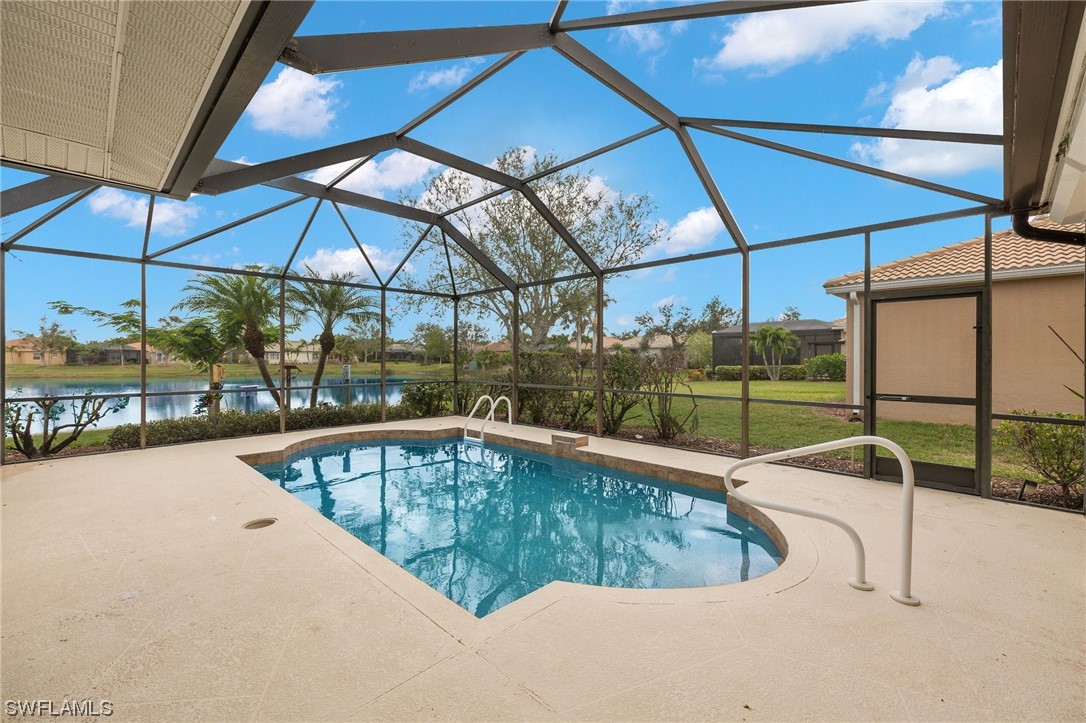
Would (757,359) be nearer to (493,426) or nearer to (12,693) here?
(493,426)

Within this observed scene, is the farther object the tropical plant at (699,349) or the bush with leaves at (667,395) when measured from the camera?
the bush with leaves at (667,395)

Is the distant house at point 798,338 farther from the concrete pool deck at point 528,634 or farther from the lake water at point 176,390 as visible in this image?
the lake water at point 176,390

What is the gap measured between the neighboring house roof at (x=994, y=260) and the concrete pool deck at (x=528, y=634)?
2517 millimetres

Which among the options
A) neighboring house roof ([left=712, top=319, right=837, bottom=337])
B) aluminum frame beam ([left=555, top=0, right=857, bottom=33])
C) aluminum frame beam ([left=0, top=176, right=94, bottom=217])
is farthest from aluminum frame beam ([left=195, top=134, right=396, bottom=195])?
neighboring house roof ([left=712, top=319, right=837, bottom=337])

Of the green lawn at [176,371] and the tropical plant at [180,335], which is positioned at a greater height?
the tropical plant at [180,335]

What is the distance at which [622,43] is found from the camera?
4.40 metres

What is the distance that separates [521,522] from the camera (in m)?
5.09

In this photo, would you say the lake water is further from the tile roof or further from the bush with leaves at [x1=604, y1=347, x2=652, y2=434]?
the tile roof

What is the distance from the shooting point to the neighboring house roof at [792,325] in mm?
6086

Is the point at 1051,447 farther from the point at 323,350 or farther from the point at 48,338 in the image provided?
the point at 48,338

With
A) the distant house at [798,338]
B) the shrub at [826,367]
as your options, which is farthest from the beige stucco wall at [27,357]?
the shrub at [826,367]

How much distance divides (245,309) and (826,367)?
1018 cm

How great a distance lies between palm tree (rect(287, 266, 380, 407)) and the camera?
9.10m

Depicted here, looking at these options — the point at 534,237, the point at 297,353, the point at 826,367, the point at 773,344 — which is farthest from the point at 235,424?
the point at 826,367
